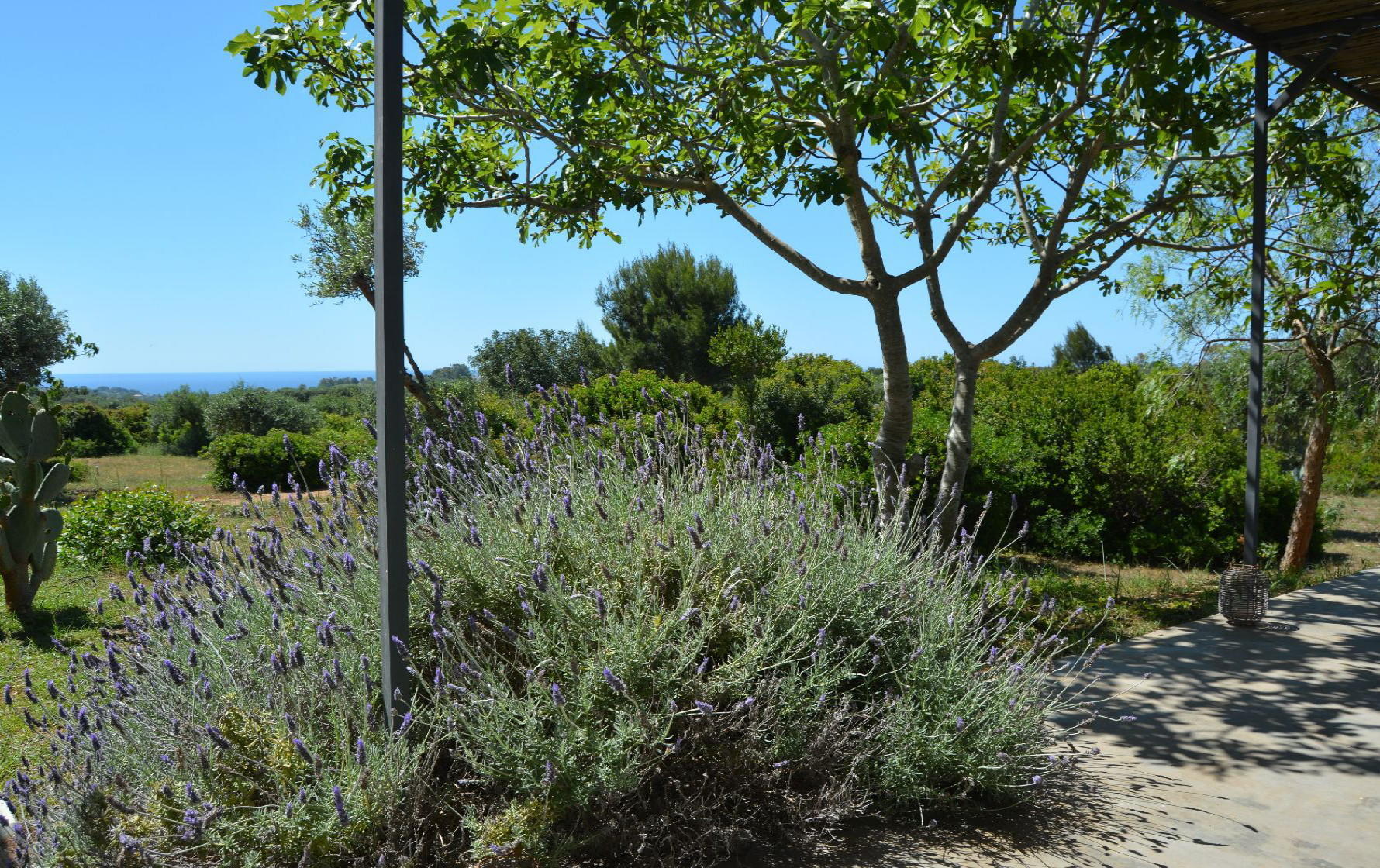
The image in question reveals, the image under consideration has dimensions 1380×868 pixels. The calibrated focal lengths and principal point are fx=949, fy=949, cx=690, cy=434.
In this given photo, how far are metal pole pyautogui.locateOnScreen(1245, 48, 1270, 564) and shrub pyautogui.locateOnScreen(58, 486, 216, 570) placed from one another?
7131 millimetres

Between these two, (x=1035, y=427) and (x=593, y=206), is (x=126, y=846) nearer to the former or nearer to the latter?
(x=593, y=206)

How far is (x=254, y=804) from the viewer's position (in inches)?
96.3

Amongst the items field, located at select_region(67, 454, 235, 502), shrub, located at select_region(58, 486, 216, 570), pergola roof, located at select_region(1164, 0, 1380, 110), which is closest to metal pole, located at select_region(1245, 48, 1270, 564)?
pergola roof, located at select_region(1164, 0, 1380, 110)

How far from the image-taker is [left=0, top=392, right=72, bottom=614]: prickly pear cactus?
5.53 m

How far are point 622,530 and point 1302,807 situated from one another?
245cm

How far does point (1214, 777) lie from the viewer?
134 inches

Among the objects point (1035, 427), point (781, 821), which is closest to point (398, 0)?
point (781, 821)

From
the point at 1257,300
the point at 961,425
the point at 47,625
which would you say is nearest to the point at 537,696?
the point at 961,425

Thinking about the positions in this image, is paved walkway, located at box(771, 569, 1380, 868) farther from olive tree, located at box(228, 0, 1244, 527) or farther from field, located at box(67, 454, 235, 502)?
field, located at box(67, 454, 235, 502)

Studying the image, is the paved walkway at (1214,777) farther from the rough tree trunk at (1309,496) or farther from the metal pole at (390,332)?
the rough tree trunk at (1309,496)

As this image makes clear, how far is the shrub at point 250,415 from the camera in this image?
2005 centimetres

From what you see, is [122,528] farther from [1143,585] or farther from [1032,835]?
[1143,585]

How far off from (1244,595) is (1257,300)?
5.91ft

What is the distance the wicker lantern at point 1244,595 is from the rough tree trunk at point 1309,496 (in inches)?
103
